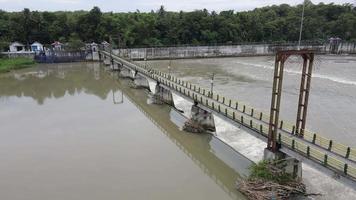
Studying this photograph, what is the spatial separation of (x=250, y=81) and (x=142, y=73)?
21326mm

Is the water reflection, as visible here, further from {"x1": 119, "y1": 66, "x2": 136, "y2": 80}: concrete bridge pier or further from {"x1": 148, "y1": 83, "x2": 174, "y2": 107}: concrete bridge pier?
{"x1": 148, "y1": 83, "x2": 174, "y2": 107}: concrete bridge pier

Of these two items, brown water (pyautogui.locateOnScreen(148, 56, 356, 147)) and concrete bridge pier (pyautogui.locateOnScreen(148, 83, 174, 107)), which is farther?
concrete bridge pier (pyautogui.locateOnScreen(148, 83, 174, 107))

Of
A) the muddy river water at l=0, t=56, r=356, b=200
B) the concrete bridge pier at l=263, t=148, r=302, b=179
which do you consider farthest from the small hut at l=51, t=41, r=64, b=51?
the concrete bridge pier at l=263, t=148, r=302, b=179

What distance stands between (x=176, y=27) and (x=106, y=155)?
9596 cm

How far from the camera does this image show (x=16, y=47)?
9944 centimetres

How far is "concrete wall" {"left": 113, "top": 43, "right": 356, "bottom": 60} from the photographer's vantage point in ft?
349

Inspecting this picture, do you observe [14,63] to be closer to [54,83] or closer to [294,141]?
[54,83]

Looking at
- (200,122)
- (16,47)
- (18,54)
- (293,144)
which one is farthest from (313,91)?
(16,47)

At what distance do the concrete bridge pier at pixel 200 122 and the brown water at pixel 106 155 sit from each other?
94cm

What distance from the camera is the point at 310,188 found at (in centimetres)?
2150

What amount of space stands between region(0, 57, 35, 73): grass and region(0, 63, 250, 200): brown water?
3466cm

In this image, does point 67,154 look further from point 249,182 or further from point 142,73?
point 142,73

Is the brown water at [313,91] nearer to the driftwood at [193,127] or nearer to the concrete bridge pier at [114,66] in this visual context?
the driftwood at [193,127]

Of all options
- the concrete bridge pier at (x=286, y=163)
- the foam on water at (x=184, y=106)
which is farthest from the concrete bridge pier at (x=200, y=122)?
the concrete bridge pier at (x=286, y=163)
